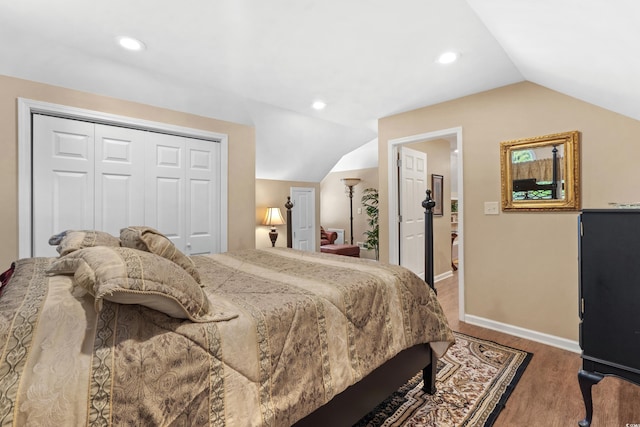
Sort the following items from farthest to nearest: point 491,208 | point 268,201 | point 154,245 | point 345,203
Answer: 1. point 345,203
2. point 268,201
3. point 491,208
4. point 154,245

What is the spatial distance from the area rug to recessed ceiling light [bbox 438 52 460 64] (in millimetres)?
2305

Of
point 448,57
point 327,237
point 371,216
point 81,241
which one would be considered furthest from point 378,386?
point 327,237

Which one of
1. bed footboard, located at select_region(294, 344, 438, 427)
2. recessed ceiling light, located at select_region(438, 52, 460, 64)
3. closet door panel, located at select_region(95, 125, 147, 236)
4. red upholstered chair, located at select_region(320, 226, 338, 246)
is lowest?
bed footboard, located at select_region(294, 344, 438, 427)

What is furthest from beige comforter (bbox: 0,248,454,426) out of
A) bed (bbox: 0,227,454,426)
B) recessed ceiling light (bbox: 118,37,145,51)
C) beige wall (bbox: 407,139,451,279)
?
beige wall (bbox: 407,139,451,279)

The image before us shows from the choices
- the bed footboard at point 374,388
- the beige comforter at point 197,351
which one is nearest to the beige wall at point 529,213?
the bed footboard at point 374,388

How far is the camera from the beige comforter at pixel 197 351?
753mm

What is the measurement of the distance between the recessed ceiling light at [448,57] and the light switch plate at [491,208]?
1.40 m

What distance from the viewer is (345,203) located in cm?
752

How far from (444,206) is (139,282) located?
16.5 feet

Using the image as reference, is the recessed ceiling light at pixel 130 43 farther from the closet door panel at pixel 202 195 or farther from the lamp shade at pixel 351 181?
the lamp shade at pixel 351 181

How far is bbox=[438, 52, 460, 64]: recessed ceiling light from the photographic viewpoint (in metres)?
2.31

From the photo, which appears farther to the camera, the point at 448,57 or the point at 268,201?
the point at 268,201

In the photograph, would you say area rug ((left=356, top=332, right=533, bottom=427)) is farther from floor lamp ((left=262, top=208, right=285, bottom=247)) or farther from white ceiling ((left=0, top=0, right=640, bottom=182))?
floor lamp ((left=262, top=208, right=285, bottom=247))

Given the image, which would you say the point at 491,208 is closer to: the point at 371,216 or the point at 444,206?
the point at 444,206
